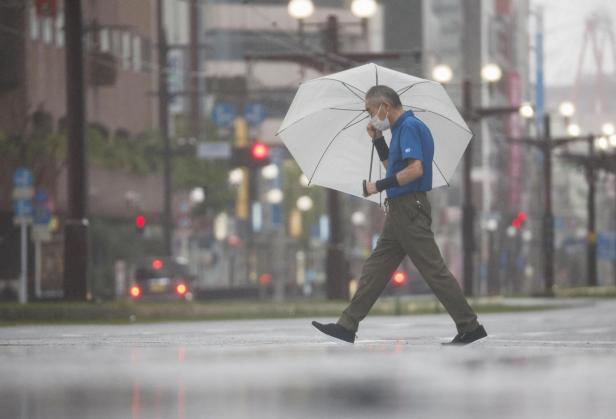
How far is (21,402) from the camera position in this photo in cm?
820

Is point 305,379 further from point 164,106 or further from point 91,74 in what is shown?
point 164,106

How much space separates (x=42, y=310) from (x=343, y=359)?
12863mm

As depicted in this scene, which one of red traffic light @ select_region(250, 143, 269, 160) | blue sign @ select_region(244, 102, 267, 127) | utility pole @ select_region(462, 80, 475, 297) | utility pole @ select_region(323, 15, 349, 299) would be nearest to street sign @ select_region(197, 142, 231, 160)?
utility pole @ select_region(462, 80, 475, 297)

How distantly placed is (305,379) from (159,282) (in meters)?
40.5

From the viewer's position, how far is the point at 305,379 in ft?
31.2

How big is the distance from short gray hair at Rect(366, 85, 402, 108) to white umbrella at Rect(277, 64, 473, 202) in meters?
1.37

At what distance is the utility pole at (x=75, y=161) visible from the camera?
82.8 ft

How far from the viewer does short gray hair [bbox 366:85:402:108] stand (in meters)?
12.7

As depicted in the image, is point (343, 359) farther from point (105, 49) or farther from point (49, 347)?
point (105, 49)

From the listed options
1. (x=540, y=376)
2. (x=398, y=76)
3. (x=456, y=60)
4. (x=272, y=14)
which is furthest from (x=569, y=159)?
(x=456, y=60)

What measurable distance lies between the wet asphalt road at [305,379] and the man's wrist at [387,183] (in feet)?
3.77

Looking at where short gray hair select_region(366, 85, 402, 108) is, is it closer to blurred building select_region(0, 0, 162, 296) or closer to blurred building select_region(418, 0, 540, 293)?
blurred building select_region(0, 0, 162, 296)

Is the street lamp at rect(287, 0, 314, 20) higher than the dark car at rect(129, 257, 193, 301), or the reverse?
the street lamp at rect(287, 0, 314, 20)

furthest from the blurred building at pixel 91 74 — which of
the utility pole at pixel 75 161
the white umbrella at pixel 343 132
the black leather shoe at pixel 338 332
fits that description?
the black leather shoe at pixel 338 332
